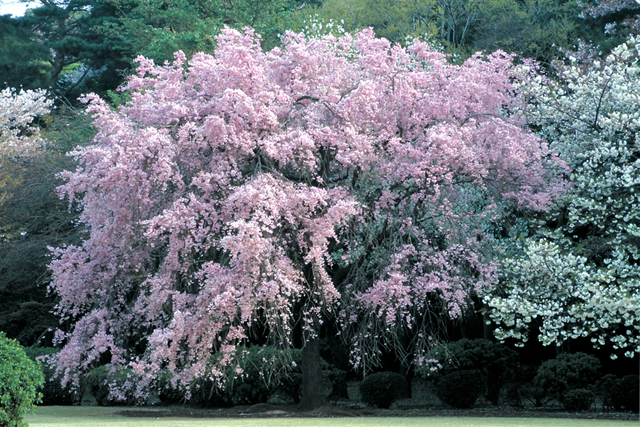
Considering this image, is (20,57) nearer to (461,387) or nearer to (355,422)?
(461,387)

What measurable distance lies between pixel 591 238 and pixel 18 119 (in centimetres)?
2102

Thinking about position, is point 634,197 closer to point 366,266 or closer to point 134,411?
point 366,266

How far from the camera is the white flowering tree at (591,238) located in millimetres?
11531

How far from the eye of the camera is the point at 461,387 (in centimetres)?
1410

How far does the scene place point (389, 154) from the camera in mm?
12031

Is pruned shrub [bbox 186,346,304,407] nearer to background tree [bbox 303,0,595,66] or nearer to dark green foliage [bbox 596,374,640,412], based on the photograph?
dark green foliage [bbox 596,374,640,412]

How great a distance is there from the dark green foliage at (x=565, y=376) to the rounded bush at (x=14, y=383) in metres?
9.67

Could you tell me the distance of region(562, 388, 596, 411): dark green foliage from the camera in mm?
13227

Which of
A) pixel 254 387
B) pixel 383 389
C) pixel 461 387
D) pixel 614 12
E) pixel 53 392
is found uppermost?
pixel 614 12

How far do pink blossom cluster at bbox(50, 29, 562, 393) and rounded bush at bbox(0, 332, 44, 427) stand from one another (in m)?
2.61

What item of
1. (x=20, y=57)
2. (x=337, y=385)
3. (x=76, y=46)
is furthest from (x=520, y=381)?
(x=76, y=46)

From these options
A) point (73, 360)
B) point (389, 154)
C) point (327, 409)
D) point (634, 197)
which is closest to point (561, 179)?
point (634, 197)

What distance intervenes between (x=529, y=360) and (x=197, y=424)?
1151cm

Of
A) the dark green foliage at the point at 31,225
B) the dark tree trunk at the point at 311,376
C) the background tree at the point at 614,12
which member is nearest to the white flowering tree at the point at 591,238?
the dark tree trunk at the point at 311,376
